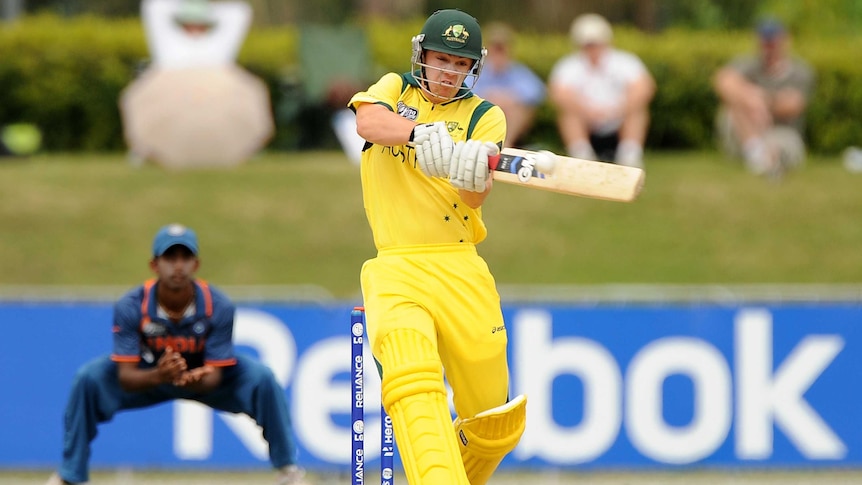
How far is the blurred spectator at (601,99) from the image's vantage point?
43.0 feet

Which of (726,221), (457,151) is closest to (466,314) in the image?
(457,151)

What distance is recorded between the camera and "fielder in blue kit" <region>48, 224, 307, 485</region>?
6965 millimetres

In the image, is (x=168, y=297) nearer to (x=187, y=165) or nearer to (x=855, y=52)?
(x=187, y=165)

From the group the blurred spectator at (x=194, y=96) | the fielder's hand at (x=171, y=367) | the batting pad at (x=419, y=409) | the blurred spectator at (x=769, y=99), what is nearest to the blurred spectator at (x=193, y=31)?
the blurred spectator at (x=194, y=96)

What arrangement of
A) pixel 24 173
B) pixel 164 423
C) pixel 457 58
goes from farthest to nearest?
pixel 24 173 → pixel 164 423 → pixel 457 58

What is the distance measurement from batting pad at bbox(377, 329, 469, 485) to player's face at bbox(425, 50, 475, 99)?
998mm

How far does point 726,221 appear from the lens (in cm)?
1296

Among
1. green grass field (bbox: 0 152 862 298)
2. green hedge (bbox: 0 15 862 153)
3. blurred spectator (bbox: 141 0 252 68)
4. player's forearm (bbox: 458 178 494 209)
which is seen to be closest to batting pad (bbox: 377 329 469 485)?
player's forearm (bbox: 458 178 494 209)

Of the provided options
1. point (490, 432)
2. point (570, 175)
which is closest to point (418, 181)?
point (570, 175)

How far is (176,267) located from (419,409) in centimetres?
197

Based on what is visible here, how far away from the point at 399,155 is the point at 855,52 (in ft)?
36.6

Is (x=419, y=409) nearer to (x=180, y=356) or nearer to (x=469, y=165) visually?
(x=469, y=165)

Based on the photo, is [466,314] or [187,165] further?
[187,165]

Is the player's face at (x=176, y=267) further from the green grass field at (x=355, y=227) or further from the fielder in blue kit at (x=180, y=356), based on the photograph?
the green grass field at (x=355, y=227)
